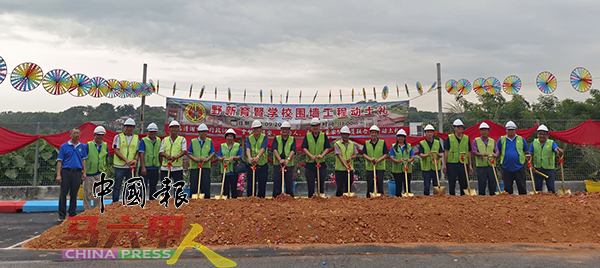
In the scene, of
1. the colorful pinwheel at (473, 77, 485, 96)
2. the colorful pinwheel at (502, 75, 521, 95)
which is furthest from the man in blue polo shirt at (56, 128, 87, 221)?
the colorful pinwheel at (502, 75, 521, 95)

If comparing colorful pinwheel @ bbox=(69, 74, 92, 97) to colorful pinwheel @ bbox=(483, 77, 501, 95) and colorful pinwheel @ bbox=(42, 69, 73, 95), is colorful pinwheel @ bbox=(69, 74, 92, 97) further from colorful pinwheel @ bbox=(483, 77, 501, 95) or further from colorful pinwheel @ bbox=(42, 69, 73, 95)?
colorful pinwheel @ bbox=(483, 77, 501, 95)

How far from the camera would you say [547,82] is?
32.7 feet

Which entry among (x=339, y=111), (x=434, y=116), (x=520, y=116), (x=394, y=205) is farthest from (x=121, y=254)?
(x=520, y=116)

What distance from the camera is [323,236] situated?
510 centimetres

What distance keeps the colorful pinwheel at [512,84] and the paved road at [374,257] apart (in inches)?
250

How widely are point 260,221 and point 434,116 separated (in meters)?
8.16

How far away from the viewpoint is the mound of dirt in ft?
16.6

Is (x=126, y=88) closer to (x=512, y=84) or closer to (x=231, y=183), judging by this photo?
(x=231, y=183)

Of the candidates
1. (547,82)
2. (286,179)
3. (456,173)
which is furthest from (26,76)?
(547,82)

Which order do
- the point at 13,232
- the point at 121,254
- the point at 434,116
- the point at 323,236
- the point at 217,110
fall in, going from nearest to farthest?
1. the point at 121,254
2. the point at 323,236
3. the point at 13,232
4. the point at 217,110
5. the point at 434,116

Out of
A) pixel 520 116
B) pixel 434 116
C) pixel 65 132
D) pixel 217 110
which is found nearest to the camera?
pixel 65 132

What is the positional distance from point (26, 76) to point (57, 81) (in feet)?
1.92

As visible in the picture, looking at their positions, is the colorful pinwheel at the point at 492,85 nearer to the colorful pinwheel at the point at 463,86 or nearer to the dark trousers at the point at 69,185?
the colorful pinwheel at the point at 463,86

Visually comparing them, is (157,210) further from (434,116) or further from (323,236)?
(434,116)
